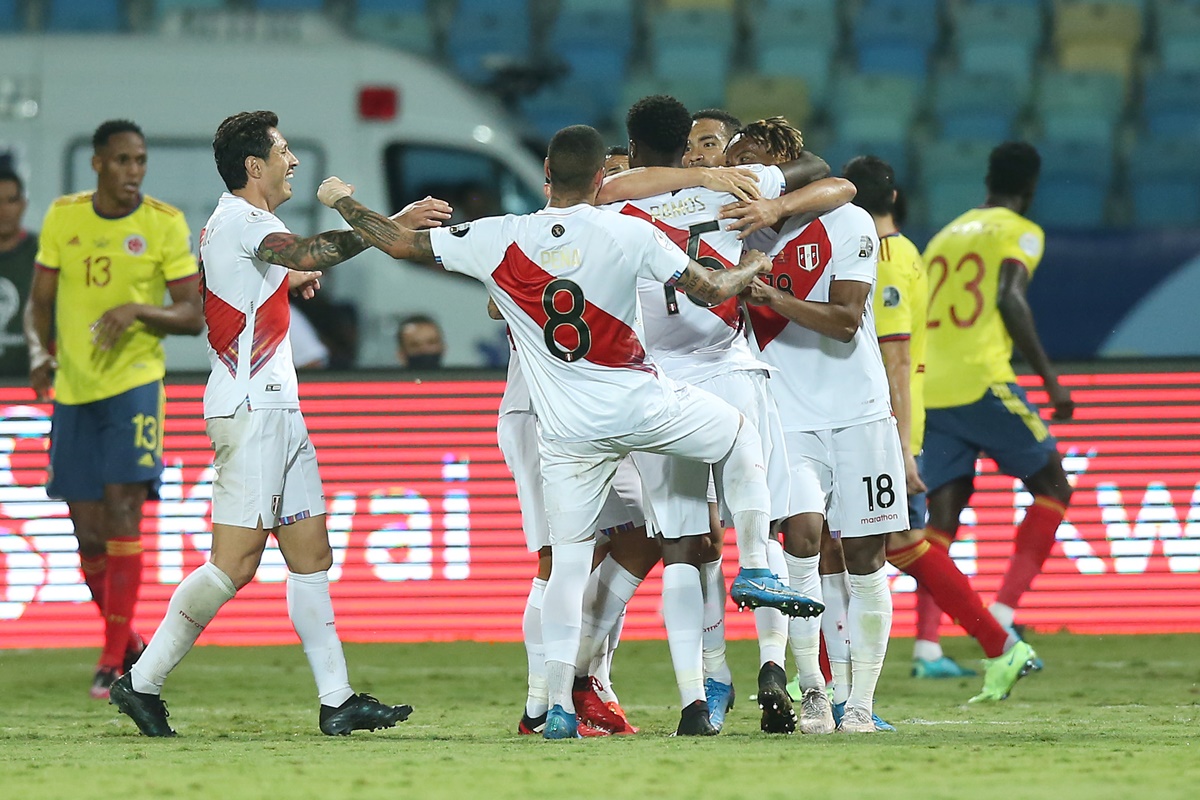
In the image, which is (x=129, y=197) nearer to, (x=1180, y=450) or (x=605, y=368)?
(x=605, y=368)

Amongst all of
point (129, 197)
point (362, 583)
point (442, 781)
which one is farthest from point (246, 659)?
point (442, 781)

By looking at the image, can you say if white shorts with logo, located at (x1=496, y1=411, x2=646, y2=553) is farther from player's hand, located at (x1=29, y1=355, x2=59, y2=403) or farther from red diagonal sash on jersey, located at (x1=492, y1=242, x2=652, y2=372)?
player's hand, located at (x1=29, y1=355, x2=59, y2=403)

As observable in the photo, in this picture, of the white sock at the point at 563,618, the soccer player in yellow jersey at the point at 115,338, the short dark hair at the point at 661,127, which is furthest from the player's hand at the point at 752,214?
the soccer player in yellow jersey at the point at 115,338

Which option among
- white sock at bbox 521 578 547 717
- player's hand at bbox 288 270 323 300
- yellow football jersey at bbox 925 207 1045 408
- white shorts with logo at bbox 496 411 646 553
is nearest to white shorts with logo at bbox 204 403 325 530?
player's hand at bbox 288 270 323 300

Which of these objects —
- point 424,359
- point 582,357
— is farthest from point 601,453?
point 424,359

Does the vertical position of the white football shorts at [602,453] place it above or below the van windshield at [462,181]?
below

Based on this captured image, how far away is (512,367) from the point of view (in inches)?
267

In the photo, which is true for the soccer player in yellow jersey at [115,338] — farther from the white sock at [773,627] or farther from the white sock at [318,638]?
the white sock at [773,627]

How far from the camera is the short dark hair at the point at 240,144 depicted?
6387mm

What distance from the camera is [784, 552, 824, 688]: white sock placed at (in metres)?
6.29

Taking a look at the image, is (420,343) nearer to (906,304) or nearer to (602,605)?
(906,304)

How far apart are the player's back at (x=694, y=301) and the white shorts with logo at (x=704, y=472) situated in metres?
0.09

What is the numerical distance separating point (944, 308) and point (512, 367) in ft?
9.33

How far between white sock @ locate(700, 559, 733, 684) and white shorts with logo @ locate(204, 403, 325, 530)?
1402 mm
